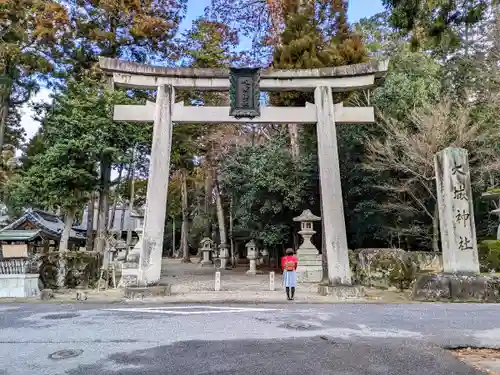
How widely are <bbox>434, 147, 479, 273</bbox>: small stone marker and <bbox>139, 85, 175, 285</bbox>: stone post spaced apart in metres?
7.37

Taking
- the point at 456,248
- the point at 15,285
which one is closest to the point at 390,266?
the point at 456,248

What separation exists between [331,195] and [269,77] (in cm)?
386

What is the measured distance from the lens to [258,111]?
37.1 feet

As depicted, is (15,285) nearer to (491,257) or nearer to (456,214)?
(456,214)

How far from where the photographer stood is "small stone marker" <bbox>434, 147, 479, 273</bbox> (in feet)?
32.0

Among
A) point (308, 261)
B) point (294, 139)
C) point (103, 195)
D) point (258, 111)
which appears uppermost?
point (294, 139)

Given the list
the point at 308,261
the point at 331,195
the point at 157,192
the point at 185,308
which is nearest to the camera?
the point at 185,308

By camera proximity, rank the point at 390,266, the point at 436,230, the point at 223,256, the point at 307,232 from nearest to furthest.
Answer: the point at 390,266, the point at 307,232, the point at 436,230, the point at 223,256

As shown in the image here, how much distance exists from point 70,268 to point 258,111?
8540mm

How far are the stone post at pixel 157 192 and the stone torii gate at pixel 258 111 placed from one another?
0.03 meters

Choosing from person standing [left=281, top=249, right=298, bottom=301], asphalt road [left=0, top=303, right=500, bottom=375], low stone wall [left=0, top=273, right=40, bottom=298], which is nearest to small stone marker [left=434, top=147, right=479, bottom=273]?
asphalt road [left=0, top=303, right=500, bottom=375]

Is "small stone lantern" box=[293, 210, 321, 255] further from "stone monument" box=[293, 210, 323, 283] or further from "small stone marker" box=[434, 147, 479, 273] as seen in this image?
"small stone marker" box=[434, 147, 479, 273]

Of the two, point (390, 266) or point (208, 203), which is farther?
point (208, 203)

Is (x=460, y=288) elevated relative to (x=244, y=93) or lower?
lower
